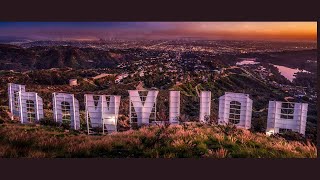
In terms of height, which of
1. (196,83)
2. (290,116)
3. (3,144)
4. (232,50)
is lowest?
(3,144)

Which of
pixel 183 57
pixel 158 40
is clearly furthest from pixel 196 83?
pixel 158 40

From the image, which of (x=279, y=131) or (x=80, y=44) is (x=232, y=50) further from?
(x=80, y=44)

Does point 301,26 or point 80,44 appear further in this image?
point 80,44

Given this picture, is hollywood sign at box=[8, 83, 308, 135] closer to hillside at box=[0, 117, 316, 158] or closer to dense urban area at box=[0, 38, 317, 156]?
dense urban area at box=[0, 38, 317, 156]

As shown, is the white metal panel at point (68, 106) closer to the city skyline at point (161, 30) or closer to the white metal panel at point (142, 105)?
the white metal panel at point (142, 105)

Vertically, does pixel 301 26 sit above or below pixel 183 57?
above
